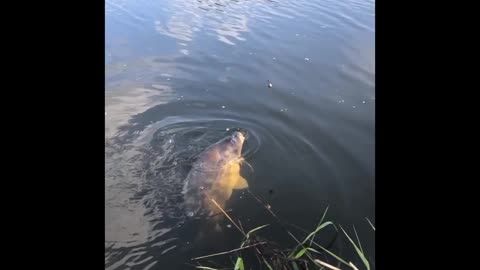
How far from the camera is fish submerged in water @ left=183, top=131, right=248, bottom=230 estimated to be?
14.6 ft

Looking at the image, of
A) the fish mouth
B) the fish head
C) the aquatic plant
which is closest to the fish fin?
the fish head

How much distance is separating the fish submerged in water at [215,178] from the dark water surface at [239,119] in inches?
5.3

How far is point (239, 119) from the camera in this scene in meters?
6.36

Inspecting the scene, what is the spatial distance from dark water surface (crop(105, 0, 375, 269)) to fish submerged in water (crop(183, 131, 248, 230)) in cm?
13

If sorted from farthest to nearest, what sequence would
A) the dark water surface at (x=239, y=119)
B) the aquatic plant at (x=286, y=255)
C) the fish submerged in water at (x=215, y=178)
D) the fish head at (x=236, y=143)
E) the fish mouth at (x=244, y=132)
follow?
the fish mouth at (x=244, y=132), the fish head at (x=236, y=143), the fish submerged in water at (x=215, y=178), the dark water surface at (x=239, y=119), the aquatic plant at (x=286, y=255)

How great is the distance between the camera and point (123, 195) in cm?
465

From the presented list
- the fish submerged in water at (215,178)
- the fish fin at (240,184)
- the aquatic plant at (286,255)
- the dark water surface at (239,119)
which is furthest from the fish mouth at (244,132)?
the aquatic plant at (286,255)

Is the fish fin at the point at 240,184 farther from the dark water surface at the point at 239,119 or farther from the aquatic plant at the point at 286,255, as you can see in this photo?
the aquatic plant at the point at 286,255

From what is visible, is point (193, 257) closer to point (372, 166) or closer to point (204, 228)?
point (204, 228)

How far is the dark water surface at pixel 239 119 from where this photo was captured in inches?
169

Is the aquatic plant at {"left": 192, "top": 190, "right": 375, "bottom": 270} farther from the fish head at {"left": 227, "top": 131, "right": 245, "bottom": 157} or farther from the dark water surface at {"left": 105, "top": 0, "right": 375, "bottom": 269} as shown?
A: the fish head at {"left": 227, "top": 131, "right": 245, "bottom": 157}

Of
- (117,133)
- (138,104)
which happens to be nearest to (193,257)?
(117,133)

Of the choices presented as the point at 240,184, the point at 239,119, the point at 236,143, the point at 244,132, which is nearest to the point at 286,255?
the point at 240,184

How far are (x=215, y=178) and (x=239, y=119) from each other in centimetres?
175
